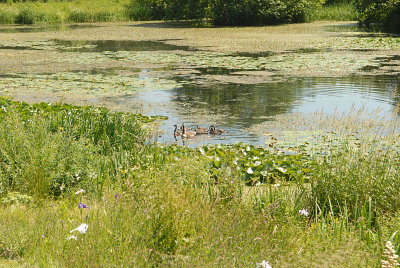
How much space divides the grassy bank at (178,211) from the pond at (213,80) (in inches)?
72.8

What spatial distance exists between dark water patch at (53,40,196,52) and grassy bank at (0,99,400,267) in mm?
17145

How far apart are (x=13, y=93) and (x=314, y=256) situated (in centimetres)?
1117

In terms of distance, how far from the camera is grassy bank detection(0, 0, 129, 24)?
140 ft

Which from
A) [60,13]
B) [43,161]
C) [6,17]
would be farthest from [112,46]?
[60,13]

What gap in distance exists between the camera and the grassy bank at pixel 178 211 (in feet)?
12.6

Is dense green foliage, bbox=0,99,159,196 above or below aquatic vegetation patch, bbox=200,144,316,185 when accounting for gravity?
above

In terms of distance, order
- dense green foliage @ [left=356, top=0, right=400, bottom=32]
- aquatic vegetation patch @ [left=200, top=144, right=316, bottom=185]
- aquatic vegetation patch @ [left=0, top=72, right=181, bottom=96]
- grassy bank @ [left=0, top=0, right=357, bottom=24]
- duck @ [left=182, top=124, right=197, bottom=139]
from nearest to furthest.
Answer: aquatic vegetation patch @ [left=200, top=144, right=316, bottom=185] → duck @ [left=182, top=124, right=197, bottom=139] → aquatic vegetation patch @ [left=0, top=72, right=181, bottom=96] → dense green foliage @ [left=356, top=0, right=400, bottom=32] → grassy bank @ [left=0, top=0, right=357, bottom=24]

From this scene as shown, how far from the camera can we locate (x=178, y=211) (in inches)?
163

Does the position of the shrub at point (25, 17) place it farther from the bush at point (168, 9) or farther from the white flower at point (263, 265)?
the white flower at point (263, 265)

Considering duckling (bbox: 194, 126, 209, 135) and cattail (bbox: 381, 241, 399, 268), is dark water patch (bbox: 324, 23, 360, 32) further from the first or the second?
cattail (bbox: 381, 241, 399, 268)

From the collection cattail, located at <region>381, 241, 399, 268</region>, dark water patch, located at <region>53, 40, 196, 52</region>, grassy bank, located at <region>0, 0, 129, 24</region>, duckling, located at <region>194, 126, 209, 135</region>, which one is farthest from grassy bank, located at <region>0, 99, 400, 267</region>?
grassy bank, located at <region>0, 0, 129, 24</region>

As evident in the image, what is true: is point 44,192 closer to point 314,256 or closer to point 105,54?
point 314,256

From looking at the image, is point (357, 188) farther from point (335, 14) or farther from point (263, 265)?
point (335, 14)

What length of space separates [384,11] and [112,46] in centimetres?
1621
